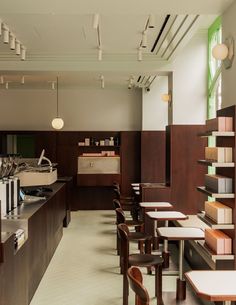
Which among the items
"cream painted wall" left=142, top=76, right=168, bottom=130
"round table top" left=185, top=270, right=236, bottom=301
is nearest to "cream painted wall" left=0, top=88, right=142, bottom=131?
"cream painted wall" left=142, top=76, right=168, bottom=130

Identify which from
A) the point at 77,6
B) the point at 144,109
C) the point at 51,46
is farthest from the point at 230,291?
the point at 144,109

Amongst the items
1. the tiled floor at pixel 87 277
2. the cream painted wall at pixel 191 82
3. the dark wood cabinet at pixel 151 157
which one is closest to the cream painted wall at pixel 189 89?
the cream painted wall at pixel 191 82

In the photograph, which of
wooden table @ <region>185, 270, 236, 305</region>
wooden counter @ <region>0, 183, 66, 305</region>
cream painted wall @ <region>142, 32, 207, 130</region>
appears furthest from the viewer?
cream painted wall @ <region>142, 32, 207, 130</region>

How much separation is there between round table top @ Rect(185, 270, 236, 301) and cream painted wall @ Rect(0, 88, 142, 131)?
9.39m

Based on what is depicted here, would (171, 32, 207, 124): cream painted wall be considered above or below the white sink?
above

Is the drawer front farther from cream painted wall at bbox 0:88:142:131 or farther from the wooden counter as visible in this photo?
the wooden counter

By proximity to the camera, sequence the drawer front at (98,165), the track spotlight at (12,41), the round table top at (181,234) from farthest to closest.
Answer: the drawer front at (98,165) → the track spotlight at (12,41) → the round table top at (181,234)

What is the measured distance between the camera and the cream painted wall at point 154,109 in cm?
1155

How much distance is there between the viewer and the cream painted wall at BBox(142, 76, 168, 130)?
11.5 metres

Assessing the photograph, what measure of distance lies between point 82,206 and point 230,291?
962cm

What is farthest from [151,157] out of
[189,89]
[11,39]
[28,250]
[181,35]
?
[28,250]

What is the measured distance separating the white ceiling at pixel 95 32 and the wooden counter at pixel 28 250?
236cm

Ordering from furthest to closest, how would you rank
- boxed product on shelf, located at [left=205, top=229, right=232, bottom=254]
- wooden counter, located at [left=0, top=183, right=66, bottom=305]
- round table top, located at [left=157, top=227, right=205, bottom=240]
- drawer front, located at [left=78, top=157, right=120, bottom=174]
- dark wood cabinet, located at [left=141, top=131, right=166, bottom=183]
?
1. drawer front, located at [left=78, top=157, right=120, bottom=174]
2. dark wood cabinet, located at [left=141, top=131, right=166, bottom=183]
3. round table top, located at [left=157, top=227, right=205, bottom=240]
4. boxed product on shelf, located at [left=205, top=229, right=232, bottom=254]
5. wooden counter, located at [left=0, top=183, right=66, bottom=305]

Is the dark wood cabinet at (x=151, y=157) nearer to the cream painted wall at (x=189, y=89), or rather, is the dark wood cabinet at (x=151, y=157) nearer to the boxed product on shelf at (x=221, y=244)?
the cream painted wall at (x=189, y=89)
